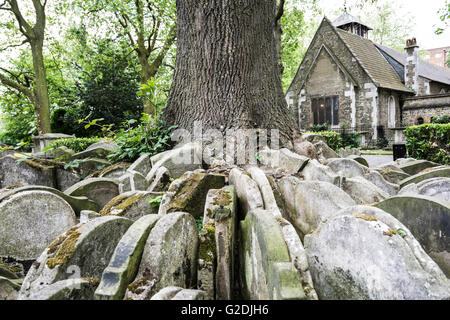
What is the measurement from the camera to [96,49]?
13.5 m

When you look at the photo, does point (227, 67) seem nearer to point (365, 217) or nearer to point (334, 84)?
point (365, 217)

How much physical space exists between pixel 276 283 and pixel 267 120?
3.44 metres

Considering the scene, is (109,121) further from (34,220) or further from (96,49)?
(34,220)

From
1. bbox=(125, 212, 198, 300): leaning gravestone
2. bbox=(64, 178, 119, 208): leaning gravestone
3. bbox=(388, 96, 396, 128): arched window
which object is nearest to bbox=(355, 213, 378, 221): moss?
bbox=(125, 212, 198, 300): leaning gravestone

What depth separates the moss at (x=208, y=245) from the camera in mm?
1818

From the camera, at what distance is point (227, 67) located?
14.1 ft

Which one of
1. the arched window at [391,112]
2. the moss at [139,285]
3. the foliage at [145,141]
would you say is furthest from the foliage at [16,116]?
the arched window at [391,112]

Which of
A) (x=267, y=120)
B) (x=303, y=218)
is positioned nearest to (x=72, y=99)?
(x=267, y=120)

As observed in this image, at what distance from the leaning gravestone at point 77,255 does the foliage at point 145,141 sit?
2565 millimetres

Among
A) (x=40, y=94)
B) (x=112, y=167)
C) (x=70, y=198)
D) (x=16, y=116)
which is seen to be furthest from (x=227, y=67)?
(x=16, y=116)

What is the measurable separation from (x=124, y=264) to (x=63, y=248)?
1.57 ft

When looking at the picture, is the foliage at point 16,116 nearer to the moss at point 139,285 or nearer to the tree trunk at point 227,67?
the tree trunk at point 227,67

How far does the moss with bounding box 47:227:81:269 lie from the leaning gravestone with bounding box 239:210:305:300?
109 cm

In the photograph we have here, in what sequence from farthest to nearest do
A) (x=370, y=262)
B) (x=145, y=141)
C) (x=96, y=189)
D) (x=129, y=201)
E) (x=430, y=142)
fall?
1. (x=430, y=142)
2. (x=145, y=141)
3. (x=96, y=189)
4. (x=129, y=201)
5. (x=370, y=262)
